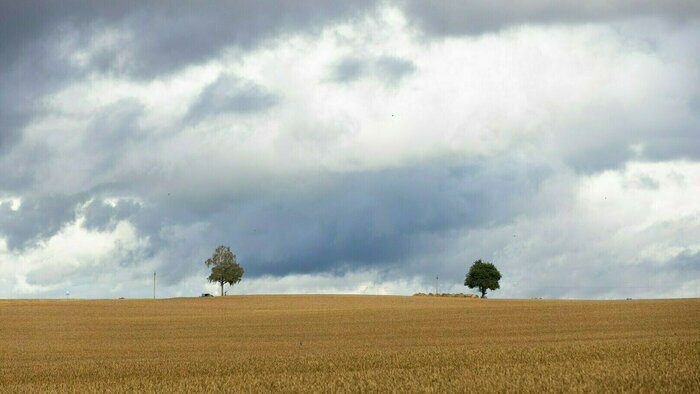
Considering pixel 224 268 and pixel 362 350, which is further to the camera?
pixel 224 268

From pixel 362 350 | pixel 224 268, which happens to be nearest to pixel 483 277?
pixel 224 268

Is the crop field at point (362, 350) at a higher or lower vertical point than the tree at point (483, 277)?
lower

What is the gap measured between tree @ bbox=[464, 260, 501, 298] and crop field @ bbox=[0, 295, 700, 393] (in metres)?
64.3

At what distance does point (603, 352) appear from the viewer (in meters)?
31.3

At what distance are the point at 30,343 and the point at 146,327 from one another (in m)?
13.9

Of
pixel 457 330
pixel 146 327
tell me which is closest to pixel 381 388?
pixel 457 330

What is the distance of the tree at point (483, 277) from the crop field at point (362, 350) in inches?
2531

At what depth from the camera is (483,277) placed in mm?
133875

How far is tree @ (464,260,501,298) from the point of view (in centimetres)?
13388

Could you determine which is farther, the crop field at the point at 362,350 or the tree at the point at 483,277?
the tree at the point at 483,277

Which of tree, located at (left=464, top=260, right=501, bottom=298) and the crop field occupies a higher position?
tree, located at (left=464, top=260, right=501, bottom=298)

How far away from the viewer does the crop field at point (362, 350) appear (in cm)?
2403

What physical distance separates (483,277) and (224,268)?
1609 inches

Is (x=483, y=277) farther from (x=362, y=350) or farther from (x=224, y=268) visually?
(x=362, y=350)
